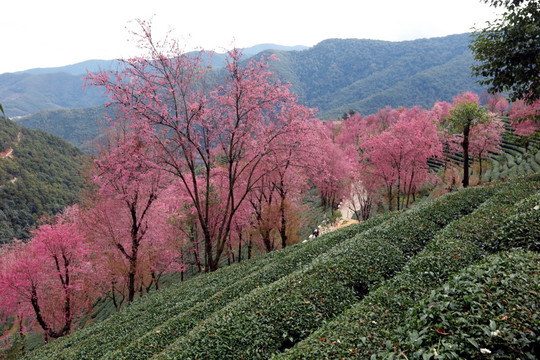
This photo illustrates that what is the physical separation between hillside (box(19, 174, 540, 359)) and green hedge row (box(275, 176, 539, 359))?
0.02 m

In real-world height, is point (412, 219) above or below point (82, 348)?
above

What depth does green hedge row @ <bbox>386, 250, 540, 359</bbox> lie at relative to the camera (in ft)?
11.3

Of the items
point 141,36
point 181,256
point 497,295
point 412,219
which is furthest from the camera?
point 181,256

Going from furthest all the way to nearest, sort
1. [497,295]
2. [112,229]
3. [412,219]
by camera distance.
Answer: [112,229] < [412,219] < [497,295]

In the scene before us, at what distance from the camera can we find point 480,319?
3820 mm

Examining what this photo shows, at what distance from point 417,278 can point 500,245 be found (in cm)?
286

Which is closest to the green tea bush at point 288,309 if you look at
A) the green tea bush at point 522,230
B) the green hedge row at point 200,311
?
the green hedge row at point 200,311

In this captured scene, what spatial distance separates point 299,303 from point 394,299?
2368 millimetres

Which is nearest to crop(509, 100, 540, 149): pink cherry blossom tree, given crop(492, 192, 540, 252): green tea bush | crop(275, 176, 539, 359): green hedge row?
crop(275, 176, 539, 359): green hedge row

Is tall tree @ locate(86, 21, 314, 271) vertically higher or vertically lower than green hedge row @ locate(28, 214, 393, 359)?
higher

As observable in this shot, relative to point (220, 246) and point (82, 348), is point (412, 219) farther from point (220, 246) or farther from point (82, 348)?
point (82, 348)

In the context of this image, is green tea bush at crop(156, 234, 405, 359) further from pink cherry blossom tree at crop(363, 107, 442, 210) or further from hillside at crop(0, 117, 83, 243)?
hillside at crop(0, 117, 83, 243)

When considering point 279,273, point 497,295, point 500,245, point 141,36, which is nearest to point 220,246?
point 279,273

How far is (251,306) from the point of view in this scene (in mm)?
7574
